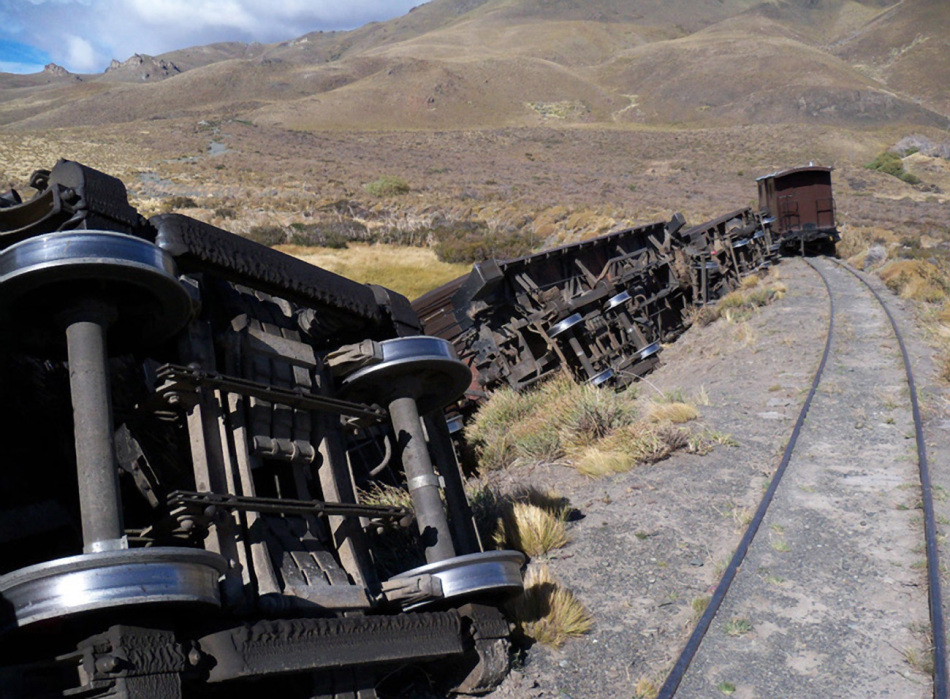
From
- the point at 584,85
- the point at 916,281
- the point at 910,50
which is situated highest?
the point at 910,50

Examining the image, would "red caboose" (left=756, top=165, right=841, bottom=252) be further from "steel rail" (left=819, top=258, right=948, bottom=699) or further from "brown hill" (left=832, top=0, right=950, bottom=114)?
"brown hill" (left=832, top=0, right=950, bottom=114)

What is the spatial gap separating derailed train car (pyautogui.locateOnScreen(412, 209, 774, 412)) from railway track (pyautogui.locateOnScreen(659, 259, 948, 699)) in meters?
4.49

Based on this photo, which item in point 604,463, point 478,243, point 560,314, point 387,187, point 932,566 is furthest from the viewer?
point 387,187

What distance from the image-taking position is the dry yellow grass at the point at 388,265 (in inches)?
1152

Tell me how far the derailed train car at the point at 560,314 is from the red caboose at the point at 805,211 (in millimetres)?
14873

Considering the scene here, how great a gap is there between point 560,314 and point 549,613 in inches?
340

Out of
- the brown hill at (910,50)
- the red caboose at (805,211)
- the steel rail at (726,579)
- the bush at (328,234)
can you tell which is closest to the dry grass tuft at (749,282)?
the red caboose at (805,211)

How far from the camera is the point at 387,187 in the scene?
49562mm

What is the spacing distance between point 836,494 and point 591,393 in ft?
12.1

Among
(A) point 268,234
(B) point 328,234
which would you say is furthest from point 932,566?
(A) point 268,234

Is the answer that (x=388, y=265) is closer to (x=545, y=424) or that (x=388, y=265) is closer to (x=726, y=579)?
(x=545, y=424)

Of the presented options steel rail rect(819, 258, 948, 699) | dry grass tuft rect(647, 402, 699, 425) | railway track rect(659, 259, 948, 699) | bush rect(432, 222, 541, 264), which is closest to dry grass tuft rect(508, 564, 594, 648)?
railway track rect(659, 259, 948, 699)

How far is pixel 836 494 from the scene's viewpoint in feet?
27.5

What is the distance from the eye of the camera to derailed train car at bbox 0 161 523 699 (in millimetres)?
3270
